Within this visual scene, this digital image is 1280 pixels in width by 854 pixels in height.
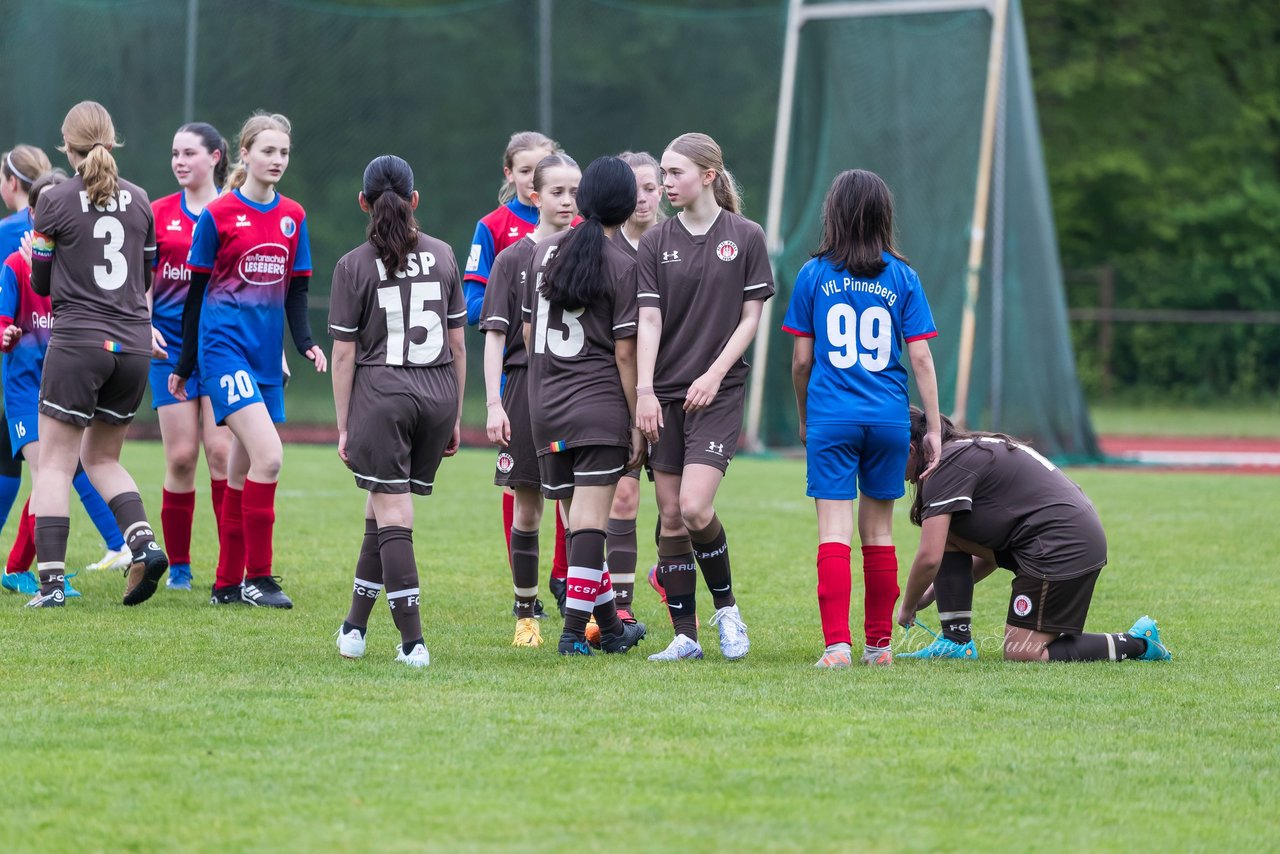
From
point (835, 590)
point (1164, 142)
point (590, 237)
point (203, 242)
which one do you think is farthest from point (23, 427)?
point (1164, 142)

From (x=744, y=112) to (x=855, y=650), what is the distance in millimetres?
15001

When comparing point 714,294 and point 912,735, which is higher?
point 714,294

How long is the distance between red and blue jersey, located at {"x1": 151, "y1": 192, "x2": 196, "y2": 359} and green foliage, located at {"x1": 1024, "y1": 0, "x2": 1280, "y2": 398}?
25143mm

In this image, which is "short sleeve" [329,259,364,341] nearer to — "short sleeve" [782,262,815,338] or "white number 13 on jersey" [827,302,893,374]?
"short sleeve" [782,262,815,338]

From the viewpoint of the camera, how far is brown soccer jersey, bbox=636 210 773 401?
571cm

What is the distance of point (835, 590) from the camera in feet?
18.6

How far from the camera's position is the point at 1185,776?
4137 millimetres

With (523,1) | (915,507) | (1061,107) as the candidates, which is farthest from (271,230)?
(1061,107)

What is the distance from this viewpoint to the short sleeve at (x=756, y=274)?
18.7ft

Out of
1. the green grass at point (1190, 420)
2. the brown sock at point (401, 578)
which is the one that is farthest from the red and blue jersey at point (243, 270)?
the green grass at point (1190, 420)

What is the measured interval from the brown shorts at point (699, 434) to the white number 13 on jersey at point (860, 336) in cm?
39

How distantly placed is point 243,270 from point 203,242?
0.20 m

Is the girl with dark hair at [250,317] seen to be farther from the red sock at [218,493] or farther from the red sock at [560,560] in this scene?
the red sock at [560,560]

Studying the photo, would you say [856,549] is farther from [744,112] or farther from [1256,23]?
[1256,23]
